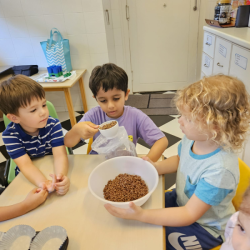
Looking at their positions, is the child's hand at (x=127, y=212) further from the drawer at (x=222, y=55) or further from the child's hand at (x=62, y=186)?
the drawer at (x=222, y=55)

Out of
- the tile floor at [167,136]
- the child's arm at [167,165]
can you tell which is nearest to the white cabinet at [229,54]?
the tile floor at [167,136]

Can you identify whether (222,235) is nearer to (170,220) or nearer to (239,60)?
(170,220)

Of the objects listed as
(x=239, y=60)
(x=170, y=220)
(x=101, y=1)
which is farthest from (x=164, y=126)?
(x=170, y=220)

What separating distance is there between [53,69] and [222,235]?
7.25ft

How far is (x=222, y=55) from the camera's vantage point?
6.39ft

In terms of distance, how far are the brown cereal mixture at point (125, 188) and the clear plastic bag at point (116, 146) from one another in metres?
0.12

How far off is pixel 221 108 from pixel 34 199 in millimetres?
648

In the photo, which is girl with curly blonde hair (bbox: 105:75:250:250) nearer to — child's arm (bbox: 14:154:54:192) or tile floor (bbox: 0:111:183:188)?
child's arm (bbox: 14:154:54:192)

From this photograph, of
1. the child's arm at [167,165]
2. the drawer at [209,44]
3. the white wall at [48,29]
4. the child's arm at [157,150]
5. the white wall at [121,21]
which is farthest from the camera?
the white wall at [121,21]

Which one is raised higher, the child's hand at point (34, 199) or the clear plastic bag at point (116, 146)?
the clear plastic bag at point (116, 146)

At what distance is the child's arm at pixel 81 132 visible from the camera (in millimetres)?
902

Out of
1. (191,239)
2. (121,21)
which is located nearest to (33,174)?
(191,239)

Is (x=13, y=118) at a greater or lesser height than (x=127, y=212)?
greater

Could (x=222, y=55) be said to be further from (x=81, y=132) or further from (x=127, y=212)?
(x=127, y=212)
